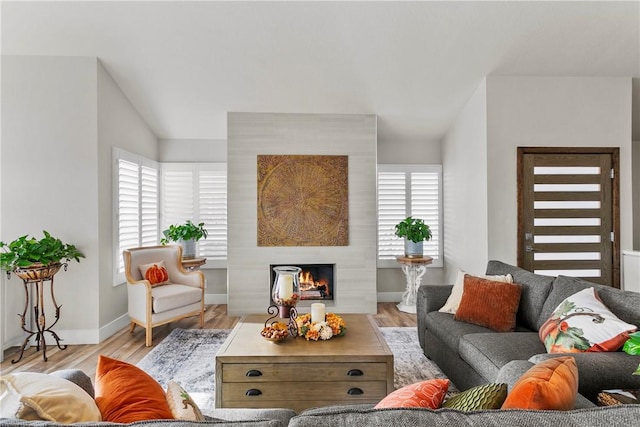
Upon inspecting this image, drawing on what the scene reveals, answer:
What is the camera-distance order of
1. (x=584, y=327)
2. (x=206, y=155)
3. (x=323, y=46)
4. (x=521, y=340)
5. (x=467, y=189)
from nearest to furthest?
(x=584, y=327) < (x=521, y=340) < (x=323, y=46) < (x=467, y=189) < (x=206, y=155)

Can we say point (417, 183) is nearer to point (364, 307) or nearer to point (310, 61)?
point (364, 307)

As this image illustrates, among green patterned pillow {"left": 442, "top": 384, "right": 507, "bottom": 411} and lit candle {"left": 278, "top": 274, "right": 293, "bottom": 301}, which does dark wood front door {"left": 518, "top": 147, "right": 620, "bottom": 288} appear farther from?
green patterned pillow {"left": 442, "top": 384, "right": 507, "bottom": 411}

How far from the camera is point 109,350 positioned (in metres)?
3.53

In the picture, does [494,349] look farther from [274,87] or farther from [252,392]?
[274,87]

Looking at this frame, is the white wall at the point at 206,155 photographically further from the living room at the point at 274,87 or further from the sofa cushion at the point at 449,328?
the sofa cushion at the point at 449,328

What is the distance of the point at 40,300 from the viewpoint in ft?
11.2

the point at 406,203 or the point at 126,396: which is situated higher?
the point at 406,203

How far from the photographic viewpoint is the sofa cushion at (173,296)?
3.76m

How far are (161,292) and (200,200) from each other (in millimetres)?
1810

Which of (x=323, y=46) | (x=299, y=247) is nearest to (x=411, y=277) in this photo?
(x=299, y=247)

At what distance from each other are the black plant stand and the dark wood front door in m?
4.75

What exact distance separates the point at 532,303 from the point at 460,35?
255 cm

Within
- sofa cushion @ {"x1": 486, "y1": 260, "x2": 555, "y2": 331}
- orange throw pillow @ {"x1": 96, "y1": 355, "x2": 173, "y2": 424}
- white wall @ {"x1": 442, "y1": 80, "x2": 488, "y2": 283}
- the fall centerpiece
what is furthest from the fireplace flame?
orange throw pillow @ {"x1": 96, "y1": 355, "x2": 173, "y2": 424}

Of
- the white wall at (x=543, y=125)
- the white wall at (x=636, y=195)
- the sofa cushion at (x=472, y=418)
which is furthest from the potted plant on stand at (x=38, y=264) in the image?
the white wall at (x=636, y=195)
